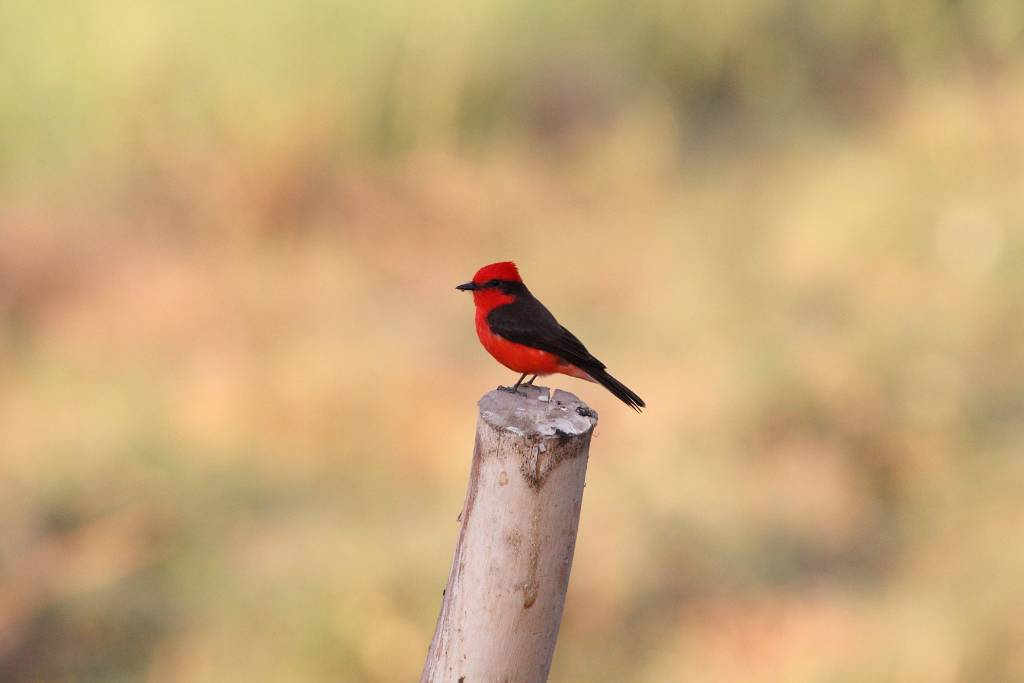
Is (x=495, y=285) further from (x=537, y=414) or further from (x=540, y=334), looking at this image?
(x=537, y=414)

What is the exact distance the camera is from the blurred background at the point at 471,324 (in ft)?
17.9

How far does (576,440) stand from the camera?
229cm

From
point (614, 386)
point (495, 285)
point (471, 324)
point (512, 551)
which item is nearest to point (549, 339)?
point (614, 386)

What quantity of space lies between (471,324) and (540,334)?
4359 millimetres

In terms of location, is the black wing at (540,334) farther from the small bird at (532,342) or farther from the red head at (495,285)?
the red head at (495,285)

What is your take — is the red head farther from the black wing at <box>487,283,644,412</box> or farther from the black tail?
the black tail

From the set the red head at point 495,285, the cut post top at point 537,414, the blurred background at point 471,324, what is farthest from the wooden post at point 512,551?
the blurred background at point 471,324

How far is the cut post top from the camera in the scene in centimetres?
230

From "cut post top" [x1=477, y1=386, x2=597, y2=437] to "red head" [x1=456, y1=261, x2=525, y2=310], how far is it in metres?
1.09

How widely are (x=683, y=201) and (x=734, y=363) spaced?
77.9 inches

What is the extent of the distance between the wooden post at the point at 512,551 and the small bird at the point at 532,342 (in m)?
0.98

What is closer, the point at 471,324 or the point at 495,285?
the point at 495,285

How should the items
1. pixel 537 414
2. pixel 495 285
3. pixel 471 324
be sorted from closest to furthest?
pixel 537 414 < pixel 495 285 < pixel 471 324

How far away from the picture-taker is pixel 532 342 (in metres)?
3.40
